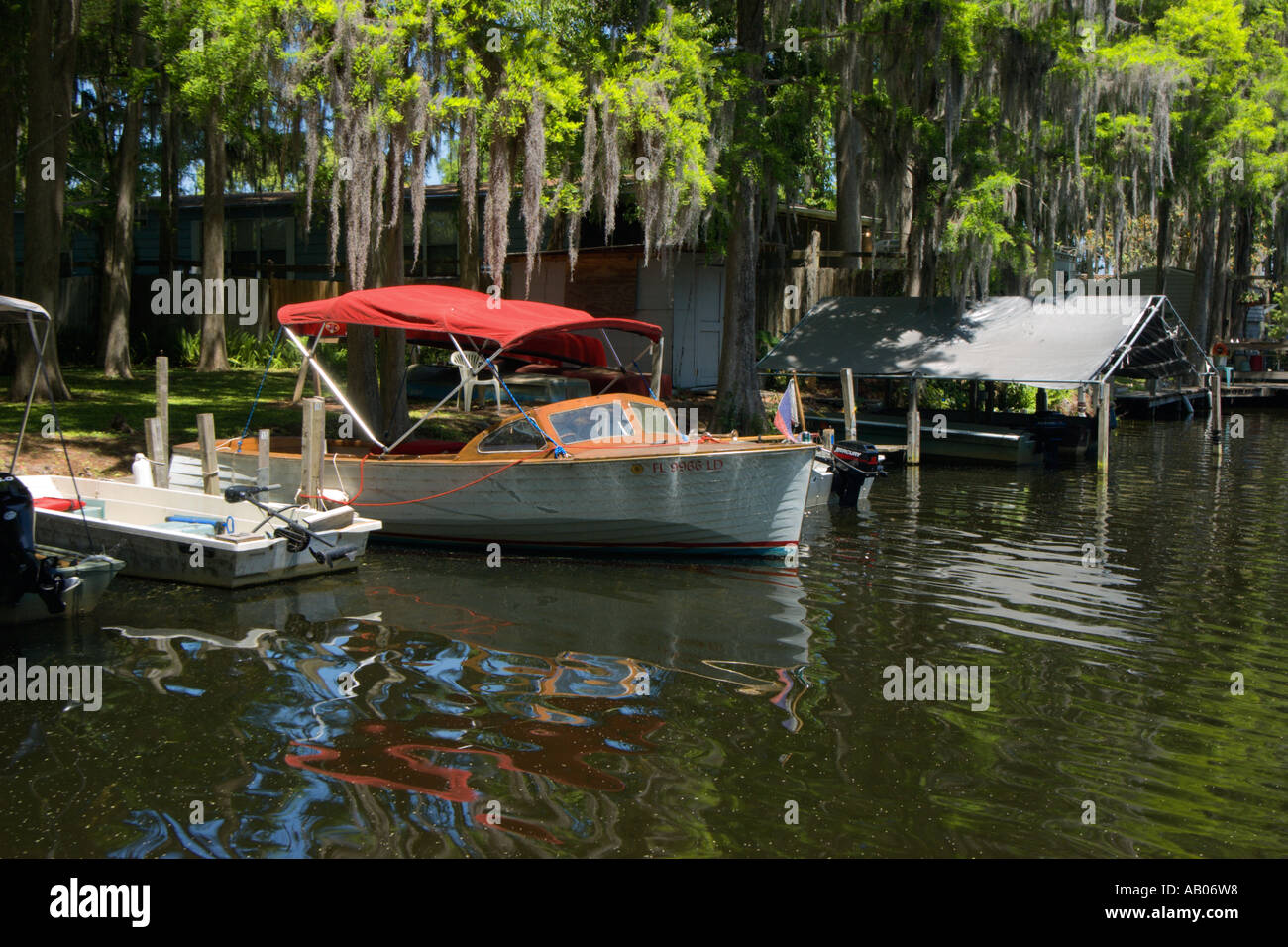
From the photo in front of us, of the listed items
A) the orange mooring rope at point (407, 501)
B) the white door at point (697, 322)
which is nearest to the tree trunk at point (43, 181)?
the orange mooring rope at point (407, 501)

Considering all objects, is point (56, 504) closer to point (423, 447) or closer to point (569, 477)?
point (423, 447)

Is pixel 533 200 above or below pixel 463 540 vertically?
above

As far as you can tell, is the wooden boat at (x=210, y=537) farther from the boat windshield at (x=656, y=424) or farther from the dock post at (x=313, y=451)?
the boat windshield at (x=656, y=424)

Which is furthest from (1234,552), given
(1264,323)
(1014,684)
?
(1264,323)

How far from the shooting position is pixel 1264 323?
4909 cm

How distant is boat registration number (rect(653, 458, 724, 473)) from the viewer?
42.5 feet

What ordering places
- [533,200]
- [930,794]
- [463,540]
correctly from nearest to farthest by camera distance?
1. [930,794]
2. [463,540]
3. [533,200]

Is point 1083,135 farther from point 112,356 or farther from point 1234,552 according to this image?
point 112,356

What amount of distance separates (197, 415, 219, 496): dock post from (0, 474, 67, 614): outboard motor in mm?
4157

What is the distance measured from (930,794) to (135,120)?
2494 cm

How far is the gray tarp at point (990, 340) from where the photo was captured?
2270cm

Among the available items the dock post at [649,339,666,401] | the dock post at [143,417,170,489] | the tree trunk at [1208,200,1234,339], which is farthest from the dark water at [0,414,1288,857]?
the tree trunk at [1208,200,1234,339]

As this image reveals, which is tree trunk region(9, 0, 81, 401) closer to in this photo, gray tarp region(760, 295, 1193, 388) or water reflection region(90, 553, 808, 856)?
water reflection region(90, 553, 808, 856)
